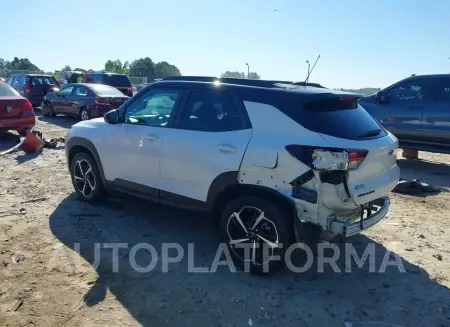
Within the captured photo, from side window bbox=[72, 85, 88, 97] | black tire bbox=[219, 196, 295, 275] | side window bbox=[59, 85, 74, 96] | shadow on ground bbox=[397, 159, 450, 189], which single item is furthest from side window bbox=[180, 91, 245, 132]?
side window bbox=[59, 85, 74, 96]

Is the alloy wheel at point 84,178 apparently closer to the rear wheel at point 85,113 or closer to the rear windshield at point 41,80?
the rear wheel at point 85,113

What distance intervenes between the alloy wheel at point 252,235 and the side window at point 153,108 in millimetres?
1406

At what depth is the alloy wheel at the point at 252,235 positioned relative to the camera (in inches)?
140

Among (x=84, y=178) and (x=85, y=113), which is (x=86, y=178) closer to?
(x=84, y=178)

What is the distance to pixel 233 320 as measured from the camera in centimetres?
301

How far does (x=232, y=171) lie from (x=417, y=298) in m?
1.99

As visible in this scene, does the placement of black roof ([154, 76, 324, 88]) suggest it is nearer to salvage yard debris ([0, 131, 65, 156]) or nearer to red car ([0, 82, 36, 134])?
salvage yard debris ([0, 131, 65, 156])

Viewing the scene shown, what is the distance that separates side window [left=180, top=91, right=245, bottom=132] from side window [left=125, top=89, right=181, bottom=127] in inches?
9.7

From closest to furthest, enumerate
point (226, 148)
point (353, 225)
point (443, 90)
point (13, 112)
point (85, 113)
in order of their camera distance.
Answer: point (353, 225)
point (226, 148)
point (443, 90)
point (13, 112)
point (85, 113)

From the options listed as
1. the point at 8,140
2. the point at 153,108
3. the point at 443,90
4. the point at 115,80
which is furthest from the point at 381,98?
the point at 115,80

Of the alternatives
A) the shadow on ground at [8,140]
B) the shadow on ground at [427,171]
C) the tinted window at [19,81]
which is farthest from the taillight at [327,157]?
the tinted window at [19,81]

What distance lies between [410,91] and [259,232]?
22.1 ft

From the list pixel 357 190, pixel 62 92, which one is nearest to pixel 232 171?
pixel 357 190

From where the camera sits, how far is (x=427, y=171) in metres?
8.26
